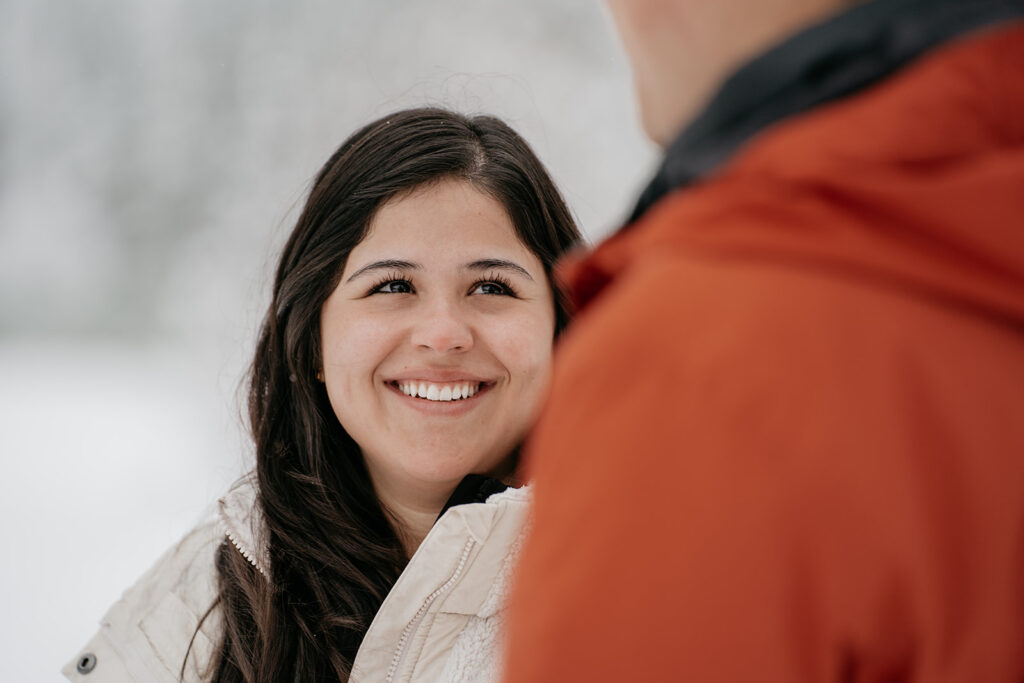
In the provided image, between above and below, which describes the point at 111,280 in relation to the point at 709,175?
below

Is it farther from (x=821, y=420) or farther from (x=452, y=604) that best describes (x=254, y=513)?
(x=821, y=420)

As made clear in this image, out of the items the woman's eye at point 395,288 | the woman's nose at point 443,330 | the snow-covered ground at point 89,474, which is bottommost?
the snow-covered ground at point 89,474

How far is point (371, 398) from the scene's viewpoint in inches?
64.6

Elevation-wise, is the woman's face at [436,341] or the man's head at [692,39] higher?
the man's head at [692,39]

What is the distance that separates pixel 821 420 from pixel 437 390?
1.20 metres

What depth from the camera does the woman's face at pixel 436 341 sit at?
5.31 feet

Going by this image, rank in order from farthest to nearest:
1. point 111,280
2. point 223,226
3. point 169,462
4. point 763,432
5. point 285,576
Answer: point 111,280 < point 223,226 < point 169,462 < point 285,576 < point 763,432

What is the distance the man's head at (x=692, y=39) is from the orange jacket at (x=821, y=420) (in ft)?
0.29

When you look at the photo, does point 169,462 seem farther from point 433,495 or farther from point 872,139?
point 872,139

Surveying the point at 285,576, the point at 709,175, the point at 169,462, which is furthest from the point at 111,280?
the point at 709,175

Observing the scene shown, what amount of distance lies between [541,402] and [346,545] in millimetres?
407

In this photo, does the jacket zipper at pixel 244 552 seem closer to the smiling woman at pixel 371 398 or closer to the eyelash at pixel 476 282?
the smiling woman at pixel 371 398

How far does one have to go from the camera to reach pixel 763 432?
0.46 m

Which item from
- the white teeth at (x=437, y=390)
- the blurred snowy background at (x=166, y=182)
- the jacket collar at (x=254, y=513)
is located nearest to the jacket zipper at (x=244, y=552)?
the jacket collar at (x=254, y=513)
